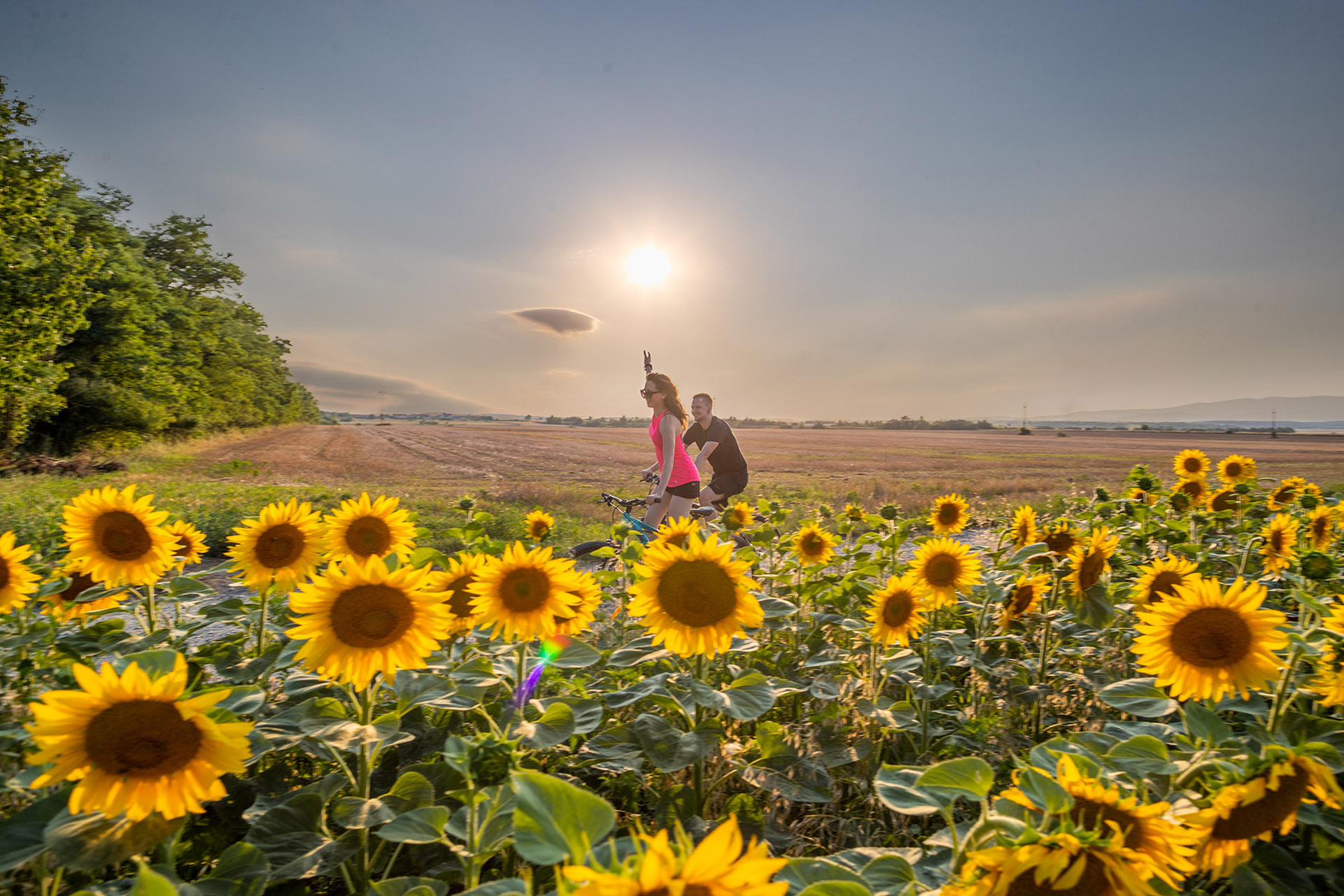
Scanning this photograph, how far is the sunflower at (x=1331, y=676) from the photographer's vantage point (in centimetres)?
154

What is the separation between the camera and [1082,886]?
A: 2.78ft

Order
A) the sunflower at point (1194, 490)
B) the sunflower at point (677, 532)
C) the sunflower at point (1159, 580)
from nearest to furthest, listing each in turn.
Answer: the sunflower at point (1159, 580) → the sunflower at point (677, 532) → the sunflower at point (1194, 490)

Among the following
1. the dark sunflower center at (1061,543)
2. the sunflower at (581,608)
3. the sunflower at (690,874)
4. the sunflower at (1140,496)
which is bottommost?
the sunflower at (581,608)

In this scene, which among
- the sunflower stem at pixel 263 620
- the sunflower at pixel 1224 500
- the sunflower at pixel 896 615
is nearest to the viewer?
the sunflower stem at pixel 263 620

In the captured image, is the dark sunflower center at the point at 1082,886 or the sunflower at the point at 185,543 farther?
the sunflower at the point at 185,543

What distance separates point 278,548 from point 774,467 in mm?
29882

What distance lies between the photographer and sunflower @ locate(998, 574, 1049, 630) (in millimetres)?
2920

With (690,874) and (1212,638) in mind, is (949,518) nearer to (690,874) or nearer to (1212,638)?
(1212,638)

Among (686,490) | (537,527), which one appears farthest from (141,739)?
(686,490)

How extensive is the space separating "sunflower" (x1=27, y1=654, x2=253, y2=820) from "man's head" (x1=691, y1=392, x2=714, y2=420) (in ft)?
21.0

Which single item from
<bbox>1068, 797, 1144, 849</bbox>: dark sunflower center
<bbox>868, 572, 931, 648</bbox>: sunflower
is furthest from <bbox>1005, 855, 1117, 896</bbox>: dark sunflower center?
<bbox>868, 572, 931, 648</bbox>: sunflower

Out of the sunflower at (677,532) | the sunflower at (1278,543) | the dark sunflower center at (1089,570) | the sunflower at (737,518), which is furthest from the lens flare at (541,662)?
the sunflower at (1278,543)

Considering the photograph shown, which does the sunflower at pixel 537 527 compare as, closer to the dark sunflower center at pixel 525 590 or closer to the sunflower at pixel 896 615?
the dark sunflower center at pixel 525 590

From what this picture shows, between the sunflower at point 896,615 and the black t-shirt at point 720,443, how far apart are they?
14.8 ft
